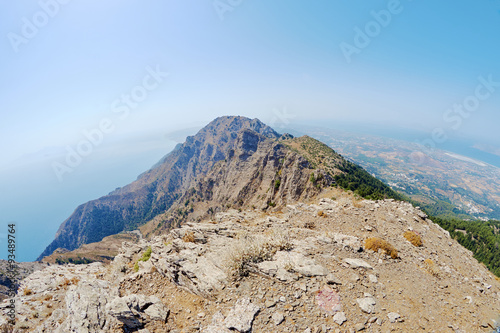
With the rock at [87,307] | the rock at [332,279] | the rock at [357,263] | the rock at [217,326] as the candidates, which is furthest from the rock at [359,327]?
the rock at [87,307]

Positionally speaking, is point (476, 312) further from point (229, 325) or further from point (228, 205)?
point (228, 205)

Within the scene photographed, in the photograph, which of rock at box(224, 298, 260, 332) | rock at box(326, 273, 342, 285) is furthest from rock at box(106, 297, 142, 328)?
rock at box(326, 273, 342, 285)

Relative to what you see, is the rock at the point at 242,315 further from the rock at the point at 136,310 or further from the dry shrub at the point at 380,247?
the dry shrub at the point at 380,247

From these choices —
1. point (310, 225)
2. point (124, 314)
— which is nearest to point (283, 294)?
point (124, 314)

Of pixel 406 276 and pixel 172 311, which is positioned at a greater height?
pixel 406 276

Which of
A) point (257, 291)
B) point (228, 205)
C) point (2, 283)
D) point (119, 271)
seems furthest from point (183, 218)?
point (257, 291)

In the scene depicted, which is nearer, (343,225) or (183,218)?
(343,225)
